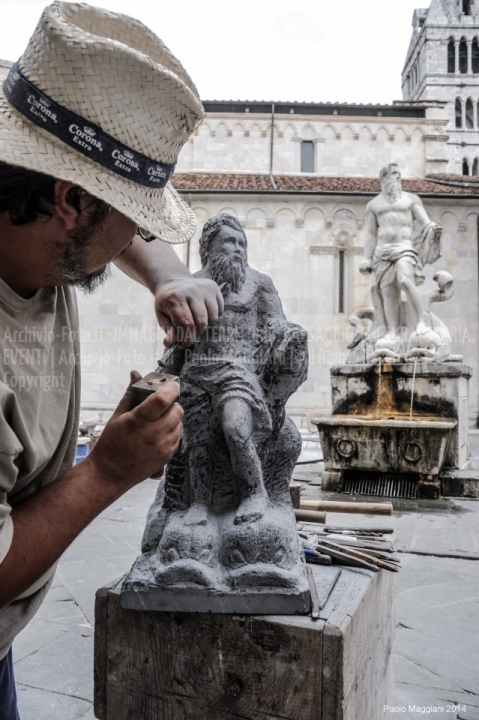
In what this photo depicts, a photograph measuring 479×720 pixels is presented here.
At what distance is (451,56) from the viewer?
46.0 metres

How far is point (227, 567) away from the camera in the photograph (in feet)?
5.16

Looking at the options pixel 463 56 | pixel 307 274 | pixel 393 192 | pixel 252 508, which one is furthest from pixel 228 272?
pixel 463 56

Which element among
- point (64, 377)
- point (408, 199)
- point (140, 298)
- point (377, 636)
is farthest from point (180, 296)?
point (140, 298)

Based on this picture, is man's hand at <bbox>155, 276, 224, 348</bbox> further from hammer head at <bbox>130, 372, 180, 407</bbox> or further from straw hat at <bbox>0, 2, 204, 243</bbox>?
straw hat at <bbox>0, 2, 204, 243</bbox>

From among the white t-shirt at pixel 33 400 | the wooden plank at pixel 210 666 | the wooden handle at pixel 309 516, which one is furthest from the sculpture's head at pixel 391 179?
the wooden plank at pixel 210 666

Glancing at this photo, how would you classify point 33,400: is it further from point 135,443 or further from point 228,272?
point 228,272

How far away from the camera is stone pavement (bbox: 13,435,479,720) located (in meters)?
2.37

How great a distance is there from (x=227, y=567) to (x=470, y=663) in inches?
70.3

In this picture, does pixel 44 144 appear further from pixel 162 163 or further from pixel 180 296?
pixel 180 296

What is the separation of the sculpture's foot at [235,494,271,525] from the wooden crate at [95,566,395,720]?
0.27m

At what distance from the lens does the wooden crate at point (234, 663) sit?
138 centimetres

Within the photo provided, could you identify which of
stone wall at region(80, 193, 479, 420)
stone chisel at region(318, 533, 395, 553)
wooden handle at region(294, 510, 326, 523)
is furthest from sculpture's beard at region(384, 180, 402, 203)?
stone wall at region(80, 193, 479, 420)

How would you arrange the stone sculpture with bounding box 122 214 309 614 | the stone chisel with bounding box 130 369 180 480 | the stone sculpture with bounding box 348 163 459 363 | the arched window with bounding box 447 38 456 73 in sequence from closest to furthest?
1. the stone chisel with bounding box 130 369 180 480
2. the stone sculpture with bounding box 122 214 309 614
3. the stone sculpture with bounding box 348 163 459 363
4. the arched window with bounding box 447 38 456 73

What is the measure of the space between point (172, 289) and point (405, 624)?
2.52 metres
